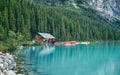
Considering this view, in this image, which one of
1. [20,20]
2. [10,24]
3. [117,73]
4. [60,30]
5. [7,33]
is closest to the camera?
[117,73]

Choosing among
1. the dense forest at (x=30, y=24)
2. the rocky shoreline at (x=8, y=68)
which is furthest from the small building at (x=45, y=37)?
the rocky shoreline at (x=8, y=68)

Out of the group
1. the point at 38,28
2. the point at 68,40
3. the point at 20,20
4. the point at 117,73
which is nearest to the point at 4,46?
the point at 117,73

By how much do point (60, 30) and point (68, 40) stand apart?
260 inches

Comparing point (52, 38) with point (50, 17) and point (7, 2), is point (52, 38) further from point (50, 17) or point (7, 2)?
point (7, 2)

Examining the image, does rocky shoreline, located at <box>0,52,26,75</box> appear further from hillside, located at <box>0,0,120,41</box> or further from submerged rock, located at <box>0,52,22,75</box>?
hillside, located at <box>0,0,120,41</box>

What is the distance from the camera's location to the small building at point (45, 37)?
373 ft

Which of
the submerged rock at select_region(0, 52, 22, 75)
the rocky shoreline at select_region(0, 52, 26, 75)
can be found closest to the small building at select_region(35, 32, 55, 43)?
the submerged rock at select_region(0, 52, 22, 75)

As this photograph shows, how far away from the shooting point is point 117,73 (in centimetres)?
4531

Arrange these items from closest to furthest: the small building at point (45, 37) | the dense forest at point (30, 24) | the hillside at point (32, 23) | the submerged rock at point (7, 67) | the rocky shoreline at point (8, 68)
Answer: the submerged rock at point (7, 67), the rocky shoreline at point (8, 68), the dense forest at point (30, 24), the hillside at point (32, 23), the small building at point (45, 37)

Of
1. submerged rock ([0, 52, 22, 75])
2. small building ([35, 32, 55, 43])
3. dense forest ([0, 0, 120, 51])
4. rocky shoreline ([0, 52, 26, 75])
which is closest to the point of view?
submerged rock ([0, 52, 22, 75])

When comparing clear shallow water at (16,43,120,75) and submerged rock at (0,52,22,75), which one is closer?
submerged rock at (0,52,22,75)

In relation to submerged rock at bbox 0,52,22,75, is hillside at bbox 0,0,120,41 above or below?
below

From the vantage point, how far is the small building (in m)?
114

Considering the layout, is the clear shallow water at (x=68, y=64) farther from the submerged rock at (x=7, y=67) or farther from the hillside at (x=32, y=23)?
the hillside at (x=32, y=23)
